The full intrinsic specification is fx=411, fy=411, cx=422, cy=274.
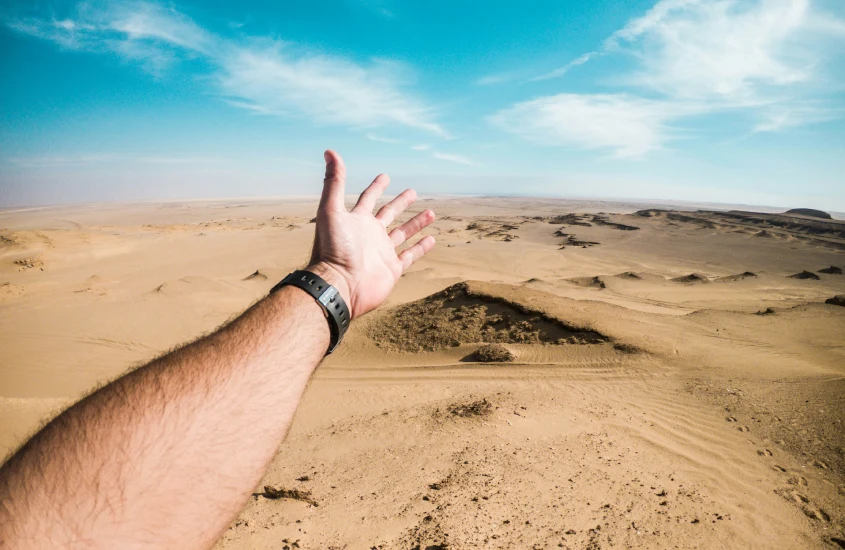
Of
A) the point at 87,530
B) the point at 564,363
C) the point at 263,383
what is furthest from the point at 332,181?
the point at 564,363

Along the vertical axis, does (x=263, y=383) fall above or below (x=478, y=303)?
above

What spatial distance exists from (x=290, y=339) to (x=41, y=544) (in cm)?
70

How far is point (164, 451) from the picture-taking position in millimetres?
1021

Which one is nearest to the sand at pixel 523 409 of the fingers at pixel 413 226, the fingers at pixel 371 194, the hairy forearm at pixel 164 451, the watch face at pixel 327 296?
the hairy forearm at pixel 164 451

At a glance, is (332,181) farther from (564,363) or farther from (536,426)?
(564,363)

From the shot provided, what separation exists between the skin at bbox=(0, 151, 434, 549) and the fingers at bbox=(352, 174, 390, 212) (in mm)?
645

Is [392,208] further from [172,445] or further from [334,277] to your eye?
[172,445]

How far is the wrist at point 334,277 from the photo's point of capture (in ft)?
5.29

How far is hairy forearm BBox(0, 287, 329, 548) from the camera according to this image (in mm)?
903

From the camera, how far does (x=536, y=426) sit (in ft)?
12.5

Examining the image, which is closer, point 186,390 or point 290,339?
point 186,390

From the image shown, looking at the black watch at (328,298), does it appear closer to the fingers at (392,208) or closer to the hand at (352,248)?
the hand at (352,248)

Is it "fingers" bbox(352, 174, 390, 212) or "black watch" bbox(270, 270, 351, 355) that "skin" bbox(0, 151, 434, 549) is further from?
"fingers" bbox(352, 174, 390, 212)

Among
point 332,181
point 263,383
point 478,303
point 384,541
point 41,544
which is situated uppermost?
point 332,181
